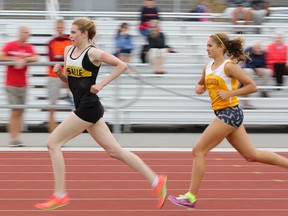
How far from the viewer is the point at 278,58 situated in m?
16.1

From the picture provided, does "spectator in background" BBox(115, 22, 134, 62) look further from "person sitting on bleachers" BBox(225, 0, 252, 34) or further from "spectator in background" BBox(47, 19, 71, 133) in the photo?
"person sitting on bleachers" BBox(225, 0, 252, 34)

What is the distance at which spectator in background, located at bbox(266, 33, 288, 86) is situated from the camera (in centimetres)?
1609

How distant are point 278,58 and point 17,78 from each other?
5490 mm

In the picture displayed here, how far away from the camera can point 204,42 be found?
1833cm

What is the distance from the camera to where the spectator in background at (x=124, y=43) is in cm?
1647

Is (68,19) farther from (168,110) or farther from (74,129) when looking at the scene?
(74,129)

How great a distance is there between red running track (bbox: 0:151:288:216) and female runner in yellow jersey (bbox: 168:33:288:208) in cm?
43

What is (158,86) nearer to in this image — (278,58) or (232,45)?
(278,58)

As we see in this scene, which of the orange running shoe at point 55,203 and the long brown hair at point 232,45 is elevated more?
the long brown hair at point 232,45

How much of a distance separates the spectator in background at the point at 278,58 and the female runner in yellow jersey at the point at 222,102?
323 inches

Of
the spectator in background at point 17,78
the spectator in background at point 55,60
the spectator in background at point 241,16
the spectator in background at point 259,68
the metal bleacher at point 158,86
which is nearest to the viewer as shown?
the spectator in background at point 17,78

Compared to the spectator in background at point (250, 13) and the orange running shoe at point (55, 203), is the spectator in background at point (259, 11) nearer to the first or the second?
the spectator in background at point (250, 13)

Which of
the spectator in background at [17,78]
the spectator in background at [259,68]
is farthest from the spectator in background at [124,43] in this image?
the spectator in background at [17,78]

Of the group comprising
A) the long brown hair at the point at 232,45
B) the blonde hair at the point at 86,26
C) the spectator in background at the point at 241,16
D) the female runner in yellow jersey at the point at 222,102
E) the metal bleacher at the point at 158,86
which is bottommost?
the metal bleacher at the point at 158,86
